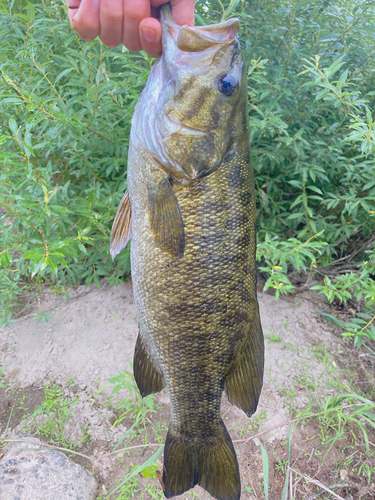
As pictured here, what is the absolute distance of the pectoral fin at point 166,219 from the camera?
45.7 inches

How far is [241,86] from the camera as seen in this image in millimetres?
1155

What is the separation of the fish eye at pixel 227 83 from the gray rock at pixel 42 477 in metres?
2.26

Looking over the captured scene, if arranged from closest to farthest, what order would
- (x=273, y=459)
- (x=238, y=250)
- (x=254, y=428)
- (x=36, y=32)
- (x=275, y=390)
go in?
(x=238, y=250)
(x=36, y=32)
(x=273, y=459)
(x=254, y=428)
(x=275, y=390)

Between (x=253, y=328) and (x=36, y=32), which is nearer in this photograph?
(x=253, y=328)

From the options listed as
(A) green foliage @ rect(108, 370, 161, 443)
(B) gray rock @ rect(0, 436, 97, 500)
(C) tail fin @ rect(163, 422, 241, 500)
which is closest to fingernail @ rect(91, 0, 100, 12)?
(C) tail fin @ rect(163, 422, 241, 500)

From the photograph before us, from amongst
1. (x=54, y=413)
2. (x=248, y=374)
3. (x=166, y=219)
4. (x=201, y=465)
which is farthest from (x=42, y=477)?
(x=166, y=219)

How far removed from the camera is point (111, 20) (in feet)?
3.83

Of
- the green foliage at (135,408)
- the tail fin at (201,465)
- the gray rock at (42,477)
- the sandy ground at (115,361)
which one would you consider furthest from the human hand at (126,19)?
the gray rock at (42,477)

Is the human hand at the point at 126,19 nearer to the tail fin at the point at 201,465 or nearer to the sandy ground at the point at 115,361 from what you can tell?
the tail fin at the point at 201,465

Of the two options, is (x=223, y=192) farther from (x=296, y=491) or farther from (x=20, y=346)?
(x=20, y=346)

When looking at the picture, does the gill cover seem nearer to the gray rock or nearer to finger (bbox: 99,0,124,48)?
finger (bbox: 99,0,124,48)

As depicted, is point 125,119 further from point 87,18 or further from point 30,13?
point 87,18

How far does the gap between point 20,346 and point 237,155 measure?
8.43 feet

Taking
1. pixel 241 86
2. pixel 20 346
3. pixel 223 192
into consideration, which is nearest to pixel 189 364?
pixel 223 192
